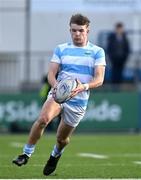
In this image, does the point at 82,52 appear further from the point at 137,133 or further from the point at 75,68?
the point at 137,133

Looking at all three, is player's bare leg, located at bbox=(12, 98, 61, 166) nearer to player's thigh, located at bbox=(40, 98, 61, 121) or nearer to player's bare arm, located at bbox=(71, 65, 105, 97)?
player's thigh, located at bbox=(40, 98, 61, 121)

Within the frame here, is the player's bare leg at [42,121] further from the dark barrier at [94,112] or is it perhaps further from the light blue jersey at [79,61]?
the dark barrier at [94,112]

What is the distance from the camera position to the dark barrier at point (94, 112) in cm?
2577

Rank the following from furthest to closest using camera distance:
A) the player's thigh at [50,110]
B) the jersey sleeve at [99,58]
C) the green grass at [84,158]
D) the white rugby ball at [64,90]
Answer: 1. the green grass at [84,158]
2. the jersey sleeve at [99,58]
3. the player's thigh at [50,110]
4. the white rugby ball at [64,90]

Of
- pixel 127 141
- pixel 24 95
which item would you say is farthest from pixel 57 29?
pixel 127 141

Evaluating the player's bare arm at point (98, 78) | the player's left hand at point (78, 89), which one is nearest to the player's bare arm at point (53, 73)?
the player's left hand at point (78, 89)

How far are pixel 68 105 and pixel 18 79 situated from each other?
593 inches

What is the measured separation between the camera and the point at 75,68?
12.0 m

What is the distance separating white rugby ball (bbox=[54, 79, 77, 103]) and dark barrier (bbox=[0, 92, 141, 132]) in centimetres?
1423

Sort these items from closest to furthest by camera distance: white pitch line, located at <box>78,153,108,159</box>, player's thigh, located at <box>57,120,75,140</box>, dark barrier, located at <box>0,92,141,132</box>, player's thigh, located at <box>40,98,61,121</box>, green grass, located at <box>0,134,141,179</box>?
player's thigh, located at <box>40,98,61,121</box>
player's thigh, located at <box>57,120,75,140</box>
green grass, located at <box>0,134,141,179</box>
white pitch line, located at <box>78,153,108,159</box>
dark barrier, located at <box>0,92,141,132</box>

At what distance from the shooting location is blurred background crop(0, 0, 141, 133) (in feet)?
84.8

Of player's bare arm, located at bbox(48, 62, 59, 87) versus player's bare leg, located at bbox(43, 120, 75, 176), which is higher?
player's bare arm, located at bbox(48, 62, 59, 87)

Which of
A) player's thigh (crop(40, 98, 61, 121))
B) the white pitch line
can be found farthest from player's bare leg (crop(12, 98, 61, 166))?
the white pitch line

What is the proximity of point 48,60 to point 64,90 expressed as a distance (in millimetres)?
15616
